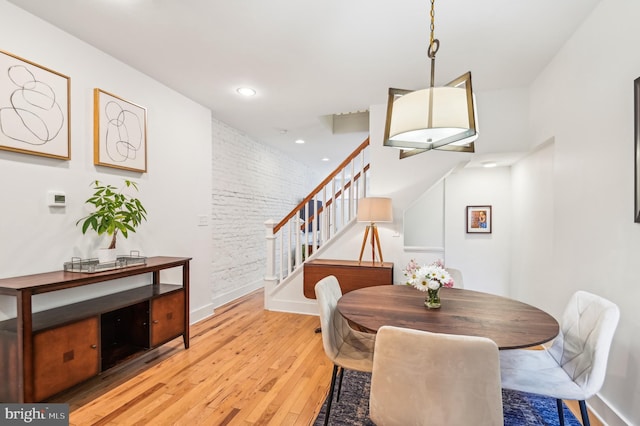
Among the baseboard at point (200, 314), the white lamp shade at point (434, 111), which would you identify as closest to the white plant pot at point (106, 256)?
the baseboard at point (200, 314)

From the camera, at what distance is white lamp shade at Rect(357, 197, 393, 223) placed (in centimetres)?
311

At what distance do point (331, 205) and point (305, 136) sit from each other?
5.08 feet

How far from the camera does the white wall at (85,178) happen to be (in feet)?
6.25

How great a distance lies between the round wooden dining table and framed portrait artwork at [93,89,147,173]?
2.27 metres

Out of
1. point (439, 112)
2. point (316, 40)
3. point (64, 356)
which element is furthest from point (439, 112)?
point (64, 356)

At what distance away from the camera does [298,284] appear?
12.5ft

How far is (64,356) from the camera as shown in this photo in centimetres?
177

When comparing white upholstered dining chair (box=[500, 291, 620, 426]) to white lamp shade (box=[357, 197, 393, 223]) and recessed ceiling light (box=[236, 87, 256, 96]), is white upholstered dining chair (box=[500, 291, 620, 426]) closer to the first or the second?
white lamp shade (box=[357, 197, 393, 223])

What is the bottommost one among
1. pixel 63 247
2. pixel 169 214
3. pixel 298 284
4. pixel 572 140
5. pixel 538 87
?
pixel 298 284

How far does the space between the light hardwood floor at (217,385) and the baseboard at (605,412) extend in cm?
6

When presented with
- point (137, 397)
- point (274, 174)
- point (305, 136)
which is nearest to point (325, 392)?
point (137, 397)

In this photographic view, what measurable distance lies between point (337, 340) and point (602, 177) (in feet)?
6.42

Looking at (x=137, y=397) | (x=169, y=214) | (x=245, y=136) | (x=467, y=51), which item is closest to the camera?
(x=137, y=397)

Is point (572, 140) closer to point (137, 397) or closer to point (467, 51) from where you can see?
point (467, 51)
